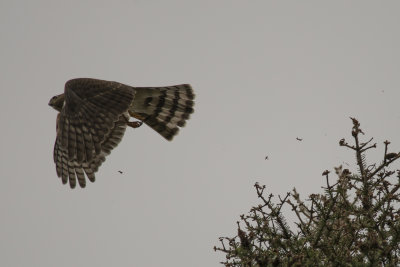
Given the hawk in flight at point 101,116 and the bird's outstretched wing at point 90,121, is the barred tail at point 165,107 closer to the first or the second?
the hawk in flight at point 101,116

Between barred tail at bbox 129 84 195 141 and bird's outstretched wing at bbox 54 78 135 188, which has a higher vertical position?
barred tail at bbox 129 84 195 141

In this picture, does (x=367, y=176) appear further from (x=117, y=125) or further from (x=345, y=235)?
(x=117, y=125)

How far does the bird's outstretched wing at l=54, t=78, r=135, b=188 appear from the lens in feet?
23.6

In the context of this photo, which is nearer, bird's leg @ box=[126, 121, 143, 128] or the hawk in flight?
the hawk in flight

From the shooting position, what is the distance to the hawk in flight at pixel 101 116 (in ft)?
23.7

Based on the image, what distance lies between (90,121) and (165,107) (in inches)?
84.1

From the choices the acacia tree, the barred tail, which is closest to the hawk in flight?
the barred tail

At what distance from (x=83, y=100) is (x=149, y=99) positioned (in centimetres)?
182

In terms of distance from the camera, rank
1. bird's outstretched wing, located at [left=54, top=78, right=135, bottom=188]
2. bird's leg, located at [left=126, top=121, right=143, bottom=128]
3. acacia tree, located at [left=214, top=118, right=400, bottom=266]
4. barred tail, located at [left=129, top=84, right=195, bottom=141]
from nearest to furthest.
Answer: acacia tree, located at [left=214, top=118, right=400, bottom=266]
bird's outstretched wing, located at [left=54, top=78, right=135, bottom=188]
bird's leg, located at [left=126, top=121, right=143, bottom=128]
barred tail, located at [left=129, top=84, right=195, bottom=141]

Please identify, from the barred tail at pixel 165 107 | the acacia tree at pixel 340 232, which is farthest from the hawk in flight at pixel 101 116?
the acacia tree at pixel 340 232

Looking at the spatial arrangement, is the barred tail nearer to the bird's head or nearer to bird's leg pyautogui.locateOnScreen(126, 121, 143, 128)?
bird's leg pyautogui.locateOnScreen(126, 121, 143, 128)

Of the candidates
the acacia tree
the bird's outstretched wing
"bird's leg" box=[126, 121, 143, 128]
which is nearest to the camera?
the acacia tree

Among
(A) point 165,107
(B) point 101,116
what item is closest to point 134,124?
(A) point 165,107

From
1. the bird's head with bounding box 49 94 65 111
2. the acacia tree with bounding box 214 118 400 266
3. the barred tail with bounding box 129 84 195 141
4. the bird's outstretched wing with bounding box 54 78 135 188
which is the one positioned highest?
the bird's head with bounding box 49 94 65 111
